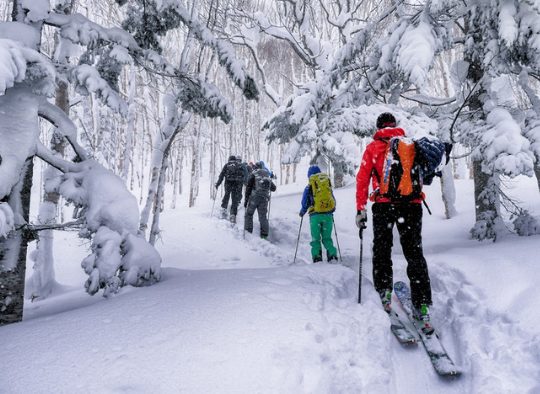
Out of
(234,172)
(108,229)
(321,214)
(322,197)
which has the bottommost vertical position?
(108,229)

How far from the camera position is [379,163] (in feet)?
12.7

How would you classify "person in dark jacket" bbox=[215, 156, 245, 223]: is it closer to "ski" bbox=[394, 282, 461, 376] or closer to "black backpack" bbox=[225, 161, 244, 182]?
"black backpack" bbox=[225, 161, 244, 182]

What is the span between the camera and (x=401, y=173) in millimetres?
3717

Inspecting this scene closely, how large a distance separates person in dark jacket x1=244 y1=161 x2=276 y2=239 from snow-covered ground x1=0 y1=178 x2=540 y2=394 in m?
5.33

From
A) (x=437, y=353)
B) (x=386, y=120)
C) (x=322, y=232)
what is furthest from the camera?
(x=322, y=232)

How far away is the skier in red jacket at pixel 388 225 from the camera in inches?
146

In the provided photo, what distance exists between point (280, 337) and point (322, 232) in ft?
13.9

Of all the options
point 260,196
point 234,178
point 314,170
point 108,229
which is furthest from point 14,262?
point 234,178

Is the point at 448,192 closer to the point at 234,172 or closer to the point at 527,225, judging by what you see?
the point at 527,225

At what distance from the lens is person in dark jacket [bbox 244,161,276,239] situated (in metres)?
10.3

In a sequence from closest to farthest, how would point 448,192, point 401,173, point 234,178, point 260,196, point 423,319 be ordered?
point 423,319 → point 401,173 → point 448,192 → point 260,196 → point 234,178

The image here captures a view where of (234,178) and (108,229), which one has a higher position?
(234,178)

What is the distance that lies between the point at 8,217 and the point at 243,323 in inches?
82.4

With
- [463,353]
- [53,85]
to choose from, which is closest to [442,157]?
[463,353]
